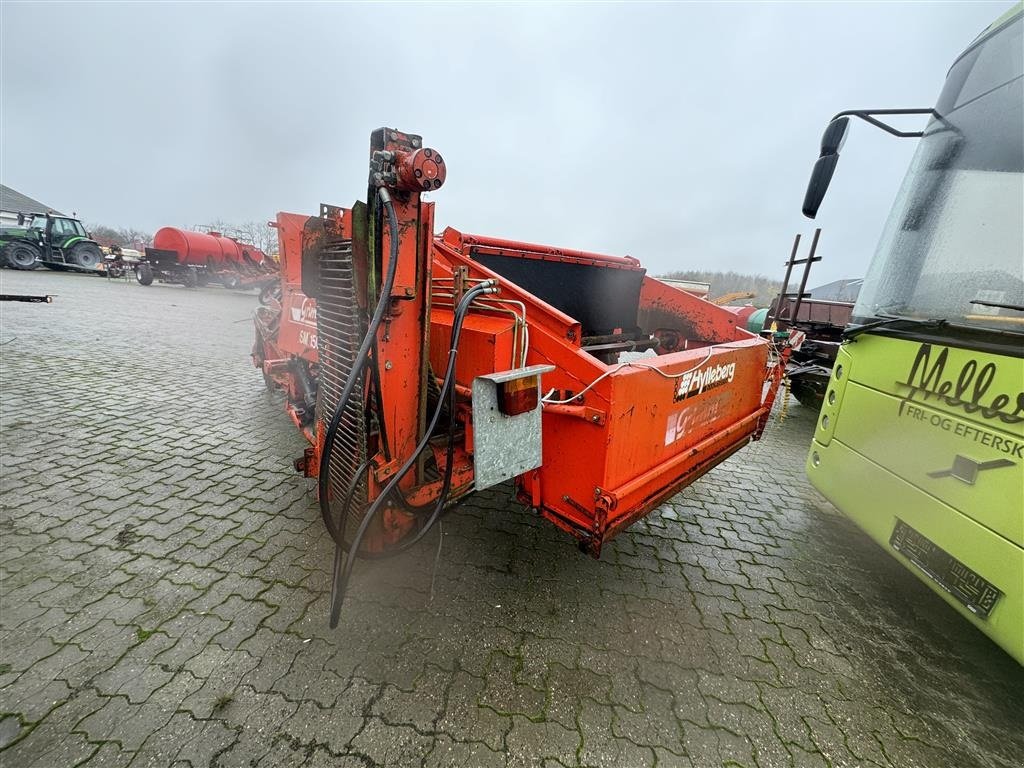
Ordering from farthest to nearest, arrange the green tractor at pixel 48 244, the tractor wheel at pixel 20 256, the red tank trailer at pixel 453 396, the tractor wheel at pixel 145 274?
the tractor wheel at pixel 145 274, the green tractor at pixel 48 244, the tractor wheel at pixel 20 256, the red tank trailer at pixel 453 396

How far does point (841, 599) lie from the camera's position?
2.52 metres

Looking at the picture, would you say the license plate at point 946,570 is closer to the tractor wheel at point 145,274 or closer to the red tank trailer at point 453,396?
the red tank trailer at point 453,396

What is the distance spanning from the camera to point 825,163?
254 cm

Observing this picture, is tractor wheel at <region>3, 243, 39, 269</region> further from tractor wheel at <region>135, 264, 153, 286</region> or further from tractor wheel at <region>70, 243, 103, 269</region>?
tractor wheel at <region>135, 264, 153, 286</region>

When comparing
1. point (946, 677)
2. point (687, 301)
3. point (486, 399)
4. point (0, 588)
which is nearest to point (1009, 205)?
point (687, 301)

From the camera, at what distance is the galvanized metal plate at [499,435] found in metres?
1.52

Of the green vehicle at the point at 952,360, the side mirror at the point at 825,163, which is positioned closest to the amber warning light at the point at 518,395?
the green vehicle at the point at 952,360

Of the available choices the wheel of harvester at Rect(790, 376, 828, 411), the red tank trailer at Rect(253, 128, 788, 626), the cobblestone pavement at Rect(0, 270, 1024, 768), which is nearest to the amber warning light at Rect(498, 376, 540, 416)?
the red tank trailer at Rect(253, 128, 788, 626)

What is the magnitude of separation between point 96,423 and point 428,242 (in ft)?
14.3

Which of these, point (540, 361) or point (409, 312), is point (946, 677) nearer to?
point (540, 361)

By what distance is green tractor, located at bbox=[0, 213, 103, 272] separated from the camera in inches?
663

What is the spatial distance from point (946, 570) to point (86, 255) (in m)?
27.2

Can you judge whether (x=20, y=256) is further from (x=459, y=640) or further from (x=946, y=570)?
(x=946, y=570)

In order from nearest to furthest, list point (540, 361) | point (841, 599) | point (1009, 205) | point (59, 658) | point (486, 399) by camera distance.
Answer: point (486, 399)
point (59, 658)
point (1009, 205)
point (540, 361)
point (841, 599)
